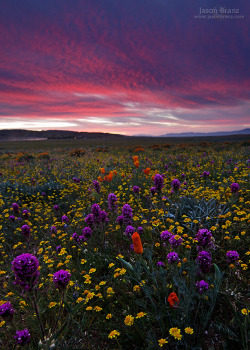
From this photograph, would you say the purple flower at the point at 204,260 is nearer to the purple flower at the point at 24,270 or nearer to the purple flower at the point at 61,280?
the purple flower at the point at 61,280

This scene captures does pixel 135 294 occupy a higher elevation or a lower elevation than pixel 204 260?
lower

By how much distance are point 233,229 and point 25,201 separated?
6999mm

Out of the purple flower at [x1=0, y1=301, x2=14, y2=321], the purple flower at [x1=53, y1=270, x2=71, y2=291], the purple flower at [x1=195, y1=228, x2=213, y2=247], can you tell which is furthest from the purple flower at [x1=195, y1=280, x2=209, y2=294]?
the purple flower at [x1=0, y1=301, x2=14, y2=321]

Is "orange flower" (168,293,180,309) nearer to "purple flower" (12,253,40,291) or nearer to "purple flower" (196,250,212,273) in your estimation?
"purple flower" (196,250,212,273)

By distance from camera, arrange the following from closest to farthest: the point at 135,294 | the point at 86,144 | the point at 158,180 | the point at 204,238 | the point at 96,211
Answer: the point at 204,238 < the point at 135,294 < the point at 96,211 < the point at 158,180 < the point at 86,144

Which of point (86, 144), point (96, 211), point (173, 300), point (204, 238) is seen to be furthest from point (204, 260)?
point (86, 144)

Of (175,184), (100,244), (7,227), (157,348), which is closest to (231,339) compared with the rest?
(157,348)

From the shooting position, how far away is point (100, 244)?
152 inches

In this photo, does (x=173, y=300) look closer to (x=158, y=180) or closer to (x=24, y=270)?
(x=24, y=270)

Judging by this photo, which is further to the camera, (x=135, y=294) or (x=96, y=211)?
(x=96, y=211)

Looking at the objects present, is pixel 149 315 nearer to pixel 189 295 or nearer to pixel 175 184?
pixel 189 295

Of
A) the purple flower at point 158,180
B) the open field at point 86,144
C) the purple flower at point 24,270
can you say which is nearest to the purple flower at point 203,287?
the purple flower at point 24,270

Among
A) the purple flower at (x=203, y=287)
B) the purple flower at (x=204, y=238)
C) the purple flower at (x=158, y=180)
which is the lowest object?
the purple flower at (x=203, y=287)

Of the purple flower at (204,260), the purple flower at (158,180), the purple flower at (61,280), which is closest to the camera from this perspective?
the purple flower at (61,280)
